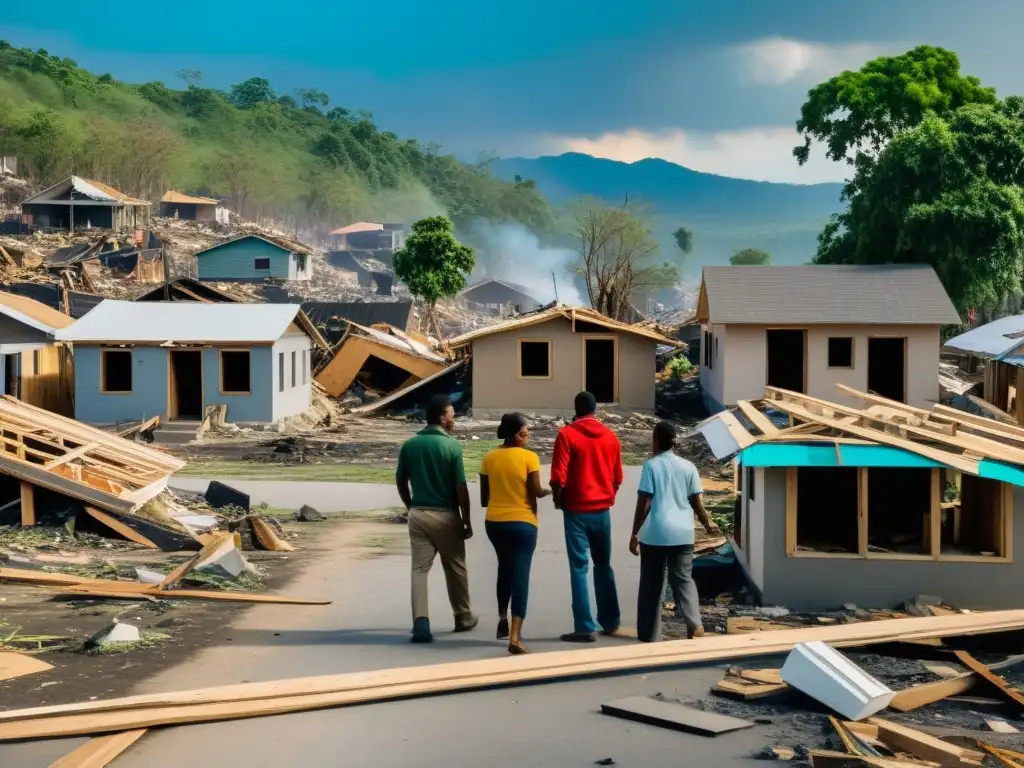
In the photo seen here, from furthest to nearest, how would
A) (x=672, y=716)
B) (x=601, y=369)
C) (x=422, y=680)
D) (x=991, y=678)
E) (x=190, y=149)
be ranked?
(x=190, y=149)
(x=601, y=369)
(x=991, y=678)
(x=422, y=680)
(x=672, y=716)

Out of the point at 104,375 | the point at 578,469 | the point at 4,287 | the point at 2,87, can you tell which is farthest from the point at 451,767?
the point at 2,87

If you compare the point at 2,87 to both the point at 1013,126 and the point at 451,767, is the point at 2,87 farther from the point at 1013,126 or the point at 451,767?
the point at 451,767

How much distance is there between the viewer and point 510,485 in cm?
969

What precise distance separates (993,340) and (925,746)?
26138 mm

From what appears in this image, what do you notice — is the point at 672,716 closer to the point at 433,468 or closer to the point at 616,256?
the point at 433,468

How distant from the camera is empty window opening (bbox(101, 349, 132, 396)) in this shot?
3316 cm

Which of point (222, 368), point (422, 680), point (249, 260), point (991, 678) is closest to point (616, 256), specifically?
point (249, 260)

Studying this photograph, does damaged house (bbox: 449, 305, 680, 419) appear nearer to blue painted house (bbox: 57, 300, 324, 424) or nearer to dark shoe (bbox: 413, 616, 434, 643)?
blue painted house (bbox: 57, 300, 324, 424)

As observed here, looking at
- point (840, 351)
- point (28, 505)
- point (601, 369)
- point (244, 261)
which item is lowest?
point (28, 505)

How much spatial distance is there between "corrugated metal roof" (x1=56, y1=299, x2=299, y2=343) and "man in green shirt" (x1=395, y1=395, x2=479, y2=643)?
893 inches

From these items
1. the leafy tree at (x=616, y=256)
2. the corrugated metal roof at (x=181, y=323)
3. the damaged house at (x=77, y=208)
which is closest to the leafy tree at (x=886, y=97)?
the leafy tree at (x=616, y=256)

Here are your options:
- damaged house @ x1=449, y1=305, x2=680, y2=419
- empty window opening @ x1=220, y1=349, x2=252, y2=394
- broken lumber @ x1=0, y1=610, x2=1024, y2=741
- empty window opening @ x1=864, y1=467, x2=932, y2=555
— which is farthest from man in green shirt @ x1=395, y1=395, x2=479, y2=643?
damaged house @ x1=449, y1=305, x2=680, y2=419

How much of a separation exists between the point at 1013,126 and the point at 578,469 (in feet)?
113

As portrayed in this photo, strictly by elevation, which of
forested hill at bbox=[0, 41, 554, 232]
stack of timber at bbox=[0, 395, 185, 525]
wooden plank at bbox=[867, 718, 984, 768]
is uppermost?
forested hill at bbox=[0, 41, 554, 232]
